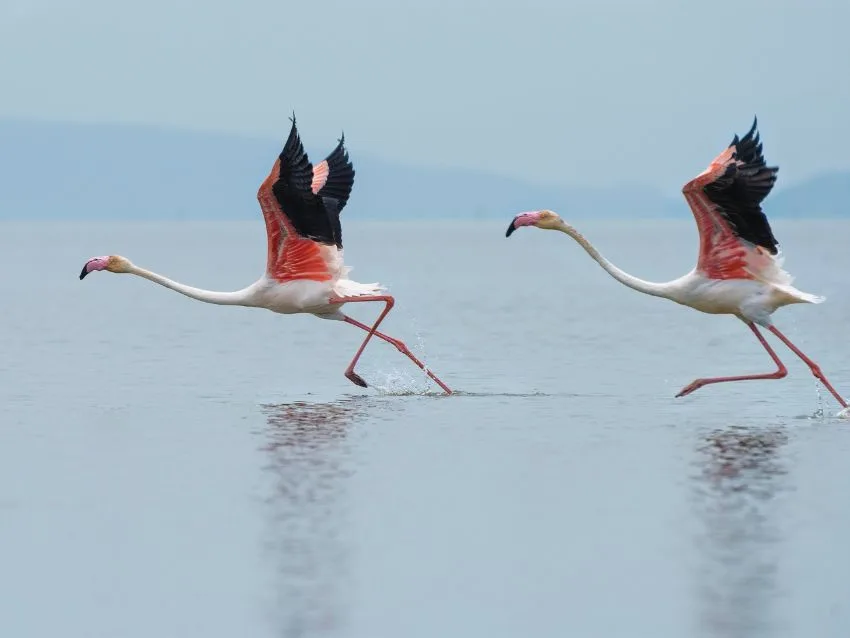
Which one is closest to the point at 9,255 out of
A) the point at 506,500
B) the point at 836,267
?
the point at 836,267

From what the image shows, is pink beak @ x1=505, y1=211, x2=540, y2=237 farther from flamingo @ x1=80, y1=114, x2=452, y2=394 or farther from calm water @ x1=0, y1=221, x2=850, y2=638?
flamingo @ x1=80, y1=114, x2=452, y2=394

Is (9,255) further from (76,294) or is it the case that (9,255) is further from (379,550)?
(379,550)

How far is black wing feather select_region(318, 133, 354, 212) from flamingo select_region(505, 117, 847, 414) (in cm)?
362

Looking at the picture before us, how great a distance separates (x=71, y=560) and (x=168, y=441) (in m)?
4.47

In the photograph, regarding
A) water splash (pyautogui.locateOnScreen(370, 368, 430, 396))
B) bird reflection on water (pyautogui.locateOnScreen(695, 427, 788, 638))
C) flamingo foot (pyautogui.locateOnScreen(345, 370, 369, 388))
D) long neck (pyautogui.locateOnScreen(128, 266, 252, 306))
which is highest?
long neck (pyautogui.locateOnScreen(128, 266, 252, 306))

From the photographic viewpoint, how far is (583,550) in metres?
10.4

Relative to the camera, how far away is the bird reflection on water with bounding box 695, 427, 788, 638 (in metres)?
8.92

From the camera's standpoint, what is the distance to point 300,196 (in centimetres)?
1588

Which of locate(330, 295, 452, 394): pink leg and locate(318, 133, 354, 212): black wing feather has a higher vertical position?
locate(318, 133, 354, 212): black wing feather

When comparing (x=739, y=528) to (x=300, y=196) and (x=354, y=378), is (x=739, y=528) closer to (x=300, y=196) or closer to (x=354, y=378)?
(x=300, y=196)

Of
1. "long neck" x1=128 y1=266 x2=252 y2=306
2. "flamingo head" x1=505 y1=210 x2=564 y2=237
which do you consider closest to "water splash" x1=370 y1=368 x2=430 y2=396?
"long neck" x1=128 y1=266 x2=252 y2=306

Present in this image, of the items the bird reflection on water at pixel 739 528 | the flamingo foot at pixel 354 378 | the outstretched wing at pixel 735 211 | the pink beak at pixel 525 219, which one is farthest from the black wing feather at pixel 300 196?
the bird reflection on water at pixel 739 528

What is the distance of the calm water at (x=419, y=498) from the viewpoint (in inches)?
360

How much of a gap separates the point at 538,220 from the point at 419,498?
3935 millimetres
